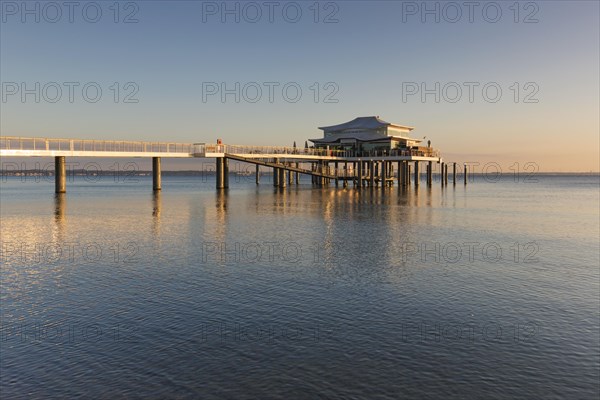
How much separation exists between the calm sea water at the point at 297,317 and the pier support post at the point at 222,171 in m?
42.5

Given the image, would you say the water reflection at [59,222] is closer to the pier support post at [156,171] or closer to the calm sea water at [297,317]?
the calm sea water at [297,317]

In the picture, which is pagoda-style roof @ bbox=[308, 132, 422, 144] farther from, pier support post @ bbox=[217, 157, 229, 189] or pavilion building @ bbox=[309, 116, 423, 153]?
pier support post @ bbox=[217, 157, 229, 189]

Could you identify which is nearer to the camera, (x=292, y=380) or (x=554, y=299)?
(x=292, y=380)

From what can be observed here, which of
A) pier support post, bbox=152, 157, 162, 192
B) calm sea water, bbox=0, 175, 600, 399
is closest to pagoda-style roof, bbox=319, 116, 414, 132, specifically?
pier support post, bbox=152, 157, 162, 192

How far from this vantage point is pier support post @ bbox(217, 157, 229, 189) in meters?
69.3

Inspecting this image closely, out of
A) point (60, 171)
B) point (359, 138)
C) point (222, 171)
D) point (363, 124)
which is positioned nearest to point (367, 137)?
point (359, 138)

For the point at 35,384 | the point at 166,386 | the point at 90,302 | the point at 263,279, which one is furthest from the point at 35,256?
the point at 166,386

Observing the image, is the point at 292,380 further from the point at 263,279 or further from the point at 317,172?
the point at 317,172

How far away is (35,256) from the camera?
21422 millimetres

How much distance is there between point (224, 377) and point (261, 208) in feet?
120

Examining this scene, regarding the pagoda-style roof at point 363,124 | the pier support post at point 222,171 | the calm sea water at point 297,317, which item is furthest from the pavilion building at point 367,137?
the calm sea water at point 297,317

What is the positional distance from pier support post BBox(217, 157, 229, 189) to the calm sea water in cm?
4249

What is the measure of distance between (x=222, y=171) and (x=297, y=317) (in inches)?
2359

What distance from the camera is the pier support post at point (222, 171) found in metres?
69.3
